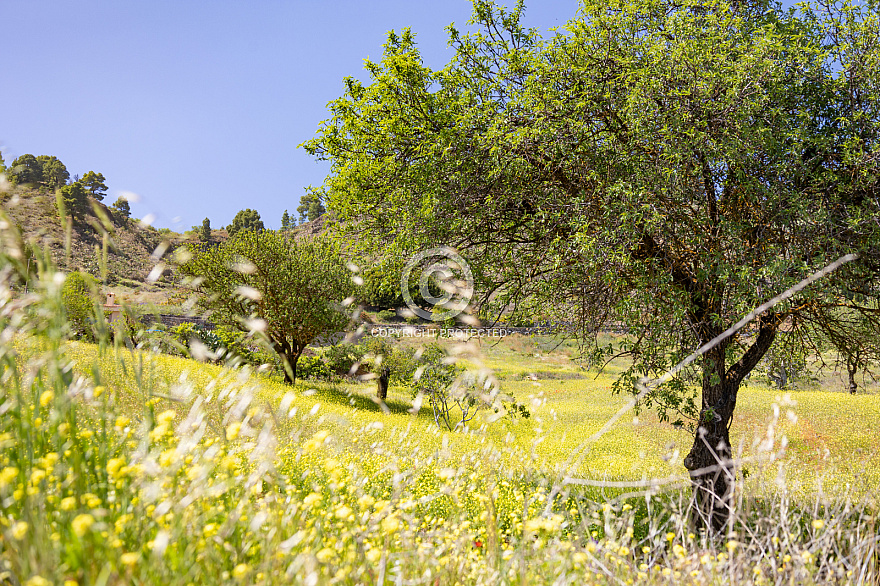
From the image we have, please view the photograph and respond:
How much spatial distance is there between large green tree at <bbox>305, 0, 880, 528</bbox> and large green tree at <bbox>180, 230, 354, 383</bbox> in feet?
52.1

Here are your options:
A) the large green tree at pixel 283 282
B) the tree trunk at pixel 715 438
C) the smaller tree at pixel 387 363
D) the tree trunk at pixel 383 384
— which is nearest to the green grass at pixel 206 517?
the tree trunk at pixel 715 438

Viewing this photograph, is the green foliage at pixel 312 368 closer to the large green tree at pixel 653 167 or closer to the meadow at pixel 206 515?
the large green tree at pixel 653 167

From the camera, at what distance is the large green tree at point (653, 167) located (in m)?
5.61

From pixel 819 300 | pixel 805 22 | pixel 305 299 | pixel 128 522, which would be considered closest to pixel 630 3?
pixel 805 22

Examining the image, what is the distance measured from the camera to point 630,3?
646 centimetres

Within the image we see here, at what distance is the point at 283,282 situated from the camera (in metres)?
23.1

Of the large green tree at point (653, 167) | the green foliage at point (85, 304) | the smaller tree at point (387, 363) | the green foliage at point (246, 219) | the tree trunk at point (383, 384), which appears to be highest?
the green foliage at point (246, 219)

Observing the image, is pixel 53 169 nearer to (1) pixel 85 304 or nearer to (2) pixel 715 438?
(1) pixel 85 304

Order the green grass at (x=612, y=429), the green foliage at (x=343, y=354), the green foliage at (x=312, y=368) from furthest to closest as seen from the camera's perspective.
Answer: the green foliage at (x=312, y=368) < the green foliage at (x=343, y=354) < the green grass at (x=612, y=429)

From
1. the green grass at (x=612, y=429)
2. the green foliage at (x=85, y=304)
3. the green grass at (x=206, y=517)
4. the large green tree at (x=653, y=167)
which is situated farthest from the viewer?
the green grass at (x=612, y=429)

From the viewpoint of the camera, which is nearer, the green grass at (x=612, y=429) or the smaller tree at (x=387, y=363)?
the green grass at (x=612, y=429)

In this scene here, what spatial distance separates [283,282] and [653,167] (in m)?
19.9

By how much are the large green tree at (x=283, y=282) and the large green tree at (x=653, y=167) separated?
1588 centimetres

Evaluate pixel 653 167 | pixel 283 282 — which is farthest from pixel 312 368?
pixel 653 167
